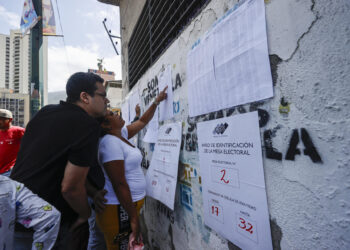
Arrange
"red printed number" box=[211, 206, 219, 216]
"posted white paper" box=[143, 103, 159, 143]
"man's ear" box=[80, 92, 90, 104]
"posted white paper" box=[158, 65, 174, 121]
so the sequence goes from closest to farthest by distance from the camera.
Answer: "red printed number" box=[211, 206, 219, 216], "man's ear" box=[80, 92, 90, 104], "posted white paper" box=[158, 65, 174, 121], "posted white paper" box=[143, 103, 159, 143]

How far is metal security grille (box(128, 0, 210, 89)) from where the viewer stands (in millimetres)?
1573

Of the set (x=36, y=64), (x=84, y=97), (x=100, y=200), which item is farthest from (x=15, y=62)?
(x=100, y=200)

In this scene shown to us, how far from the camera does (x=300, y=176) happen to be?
0.64m

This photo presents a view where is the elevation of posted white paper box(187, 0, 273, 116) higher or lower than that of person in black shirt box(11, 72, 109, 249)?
higher

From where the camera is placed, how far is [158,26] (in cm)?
212

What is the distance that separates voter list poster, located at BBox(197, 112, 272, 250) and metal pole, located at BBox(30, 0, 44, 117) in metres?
4.95

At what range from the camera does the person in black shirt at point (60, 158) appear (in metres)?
1.05

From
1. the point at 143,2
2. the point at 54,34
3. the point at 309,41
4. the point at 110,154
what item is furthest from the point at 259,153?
the point at 54,34

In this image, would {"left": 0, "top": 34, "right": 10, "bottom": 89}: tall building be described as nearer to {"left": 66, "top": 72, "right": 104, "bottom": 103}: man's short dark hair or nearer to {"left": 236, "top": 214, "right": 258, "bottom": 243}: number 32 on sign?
{"left": 66, "top": 72, "right": 104, "bottom": 103}: man's short dark hair

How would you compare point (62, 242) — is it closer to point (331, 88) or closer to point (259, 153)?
point (259, 153)

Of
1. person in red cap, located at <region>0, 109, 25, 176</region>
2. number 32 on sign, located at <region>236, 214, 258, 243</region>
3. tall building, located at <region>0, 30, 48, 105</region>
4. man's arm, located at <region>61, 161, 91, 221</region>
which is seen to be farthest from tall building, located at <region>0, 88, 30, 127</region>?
number 32 on sign, located at <region>236, 214, 258, 243</region>

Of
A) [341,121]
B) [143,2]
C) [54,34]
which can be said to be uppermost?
[54,34]

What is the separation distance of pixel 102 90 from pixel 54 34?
5285 millimetres

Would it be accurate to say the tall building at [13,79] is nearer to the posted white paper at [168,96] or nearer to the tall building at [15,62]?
the tall building at [15,62]
